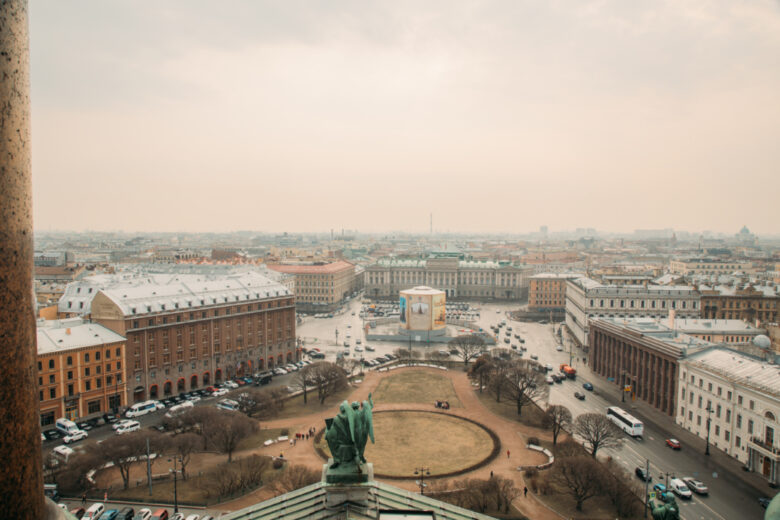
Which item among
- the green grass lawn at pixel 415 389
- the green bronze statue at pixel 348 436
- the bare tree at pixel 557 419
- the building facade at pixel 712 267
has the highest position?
the green bronze statue at pixel 348 436

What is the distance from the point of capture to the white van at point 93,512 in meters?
34.7

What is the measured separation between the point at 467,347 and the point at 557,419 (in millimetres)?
31339

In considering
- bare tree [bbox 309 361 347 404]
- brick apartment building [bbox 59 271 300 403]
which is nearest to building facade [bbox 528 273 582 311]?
brick apartment building [bbox 59 271 300 403]

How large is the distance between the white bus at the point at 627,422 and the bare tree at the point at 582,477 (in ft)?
47.6

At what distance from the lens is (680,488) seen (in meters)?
39.5

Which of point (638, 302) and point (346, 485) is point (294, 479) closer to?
point (346, 485)

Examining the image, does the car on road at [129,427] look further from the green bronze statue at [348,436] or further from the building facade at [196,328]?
the green bronze statue at [348,436]

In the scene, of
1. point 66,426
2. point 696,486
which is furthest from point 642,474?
point 66,426

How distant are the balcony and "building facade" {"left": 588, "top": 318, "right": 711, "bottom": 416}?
12.4 m

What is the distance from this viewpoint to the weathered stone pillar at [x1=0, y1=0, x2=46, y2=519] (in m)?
4.66

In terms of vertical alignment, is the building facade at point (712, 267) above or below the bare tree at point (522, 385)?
above

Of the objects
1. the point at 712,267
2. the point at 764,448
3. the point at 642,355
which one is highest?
the point at 712,267

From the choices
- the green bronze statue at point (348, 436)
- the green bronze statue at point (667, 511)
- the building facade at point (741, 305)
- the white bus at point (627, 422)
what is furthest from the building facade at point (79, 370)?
the building facade at point (741, 305)

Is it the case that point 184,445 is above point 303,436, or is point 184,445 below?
above
